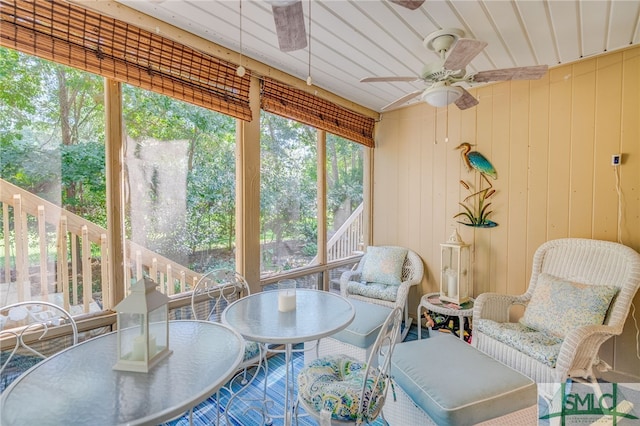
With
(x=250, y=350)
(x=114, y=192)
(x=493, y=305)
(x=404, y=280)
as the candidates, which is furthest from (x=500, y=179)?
(x=114, y=192)

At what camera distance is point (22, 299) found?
1651 millimetres

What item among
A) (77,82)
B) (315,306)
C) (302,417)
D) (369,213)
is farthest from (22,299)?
(369,213)

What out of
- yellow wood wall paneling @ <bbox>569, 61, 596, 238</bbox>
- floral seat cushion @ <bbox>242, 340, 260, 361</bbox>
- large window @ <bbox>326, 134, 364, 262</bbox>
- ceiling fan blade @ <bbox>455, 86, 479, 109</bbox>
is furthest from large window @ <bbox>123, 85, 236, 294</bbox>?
yellow wood wall paneling @ <bbox>569, 61, 596, 238</bbox>

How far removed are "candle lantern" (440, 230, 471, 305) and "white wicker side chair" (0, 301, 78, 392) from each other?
2.79m

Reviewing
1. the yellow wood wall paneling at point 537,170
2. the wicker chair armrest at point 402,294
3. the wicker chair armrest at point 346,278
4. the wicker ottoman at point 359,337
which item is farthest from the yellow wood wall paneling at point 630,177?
the wicker chair armrest at point 346,278

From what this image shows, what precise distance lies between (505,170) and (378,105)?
1549mm

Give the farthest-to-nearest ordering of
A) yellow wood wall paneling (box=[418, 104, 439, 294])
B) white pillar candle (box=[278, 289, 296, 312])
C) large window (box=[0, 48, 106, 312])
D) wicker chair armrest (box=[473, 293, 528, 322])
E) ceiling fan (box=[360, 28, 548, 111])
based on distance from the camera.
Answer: yellow wood wall paneling (box=[418, 104, 439, 294]), wicker chair armrest (box=[473, 293, 528, 322]), ceiling fan (box=[360, 28, 548, 111]), white pillar candle (box=[278, 289, 296, 312]), large window (box=[0, 48, 106, 312])

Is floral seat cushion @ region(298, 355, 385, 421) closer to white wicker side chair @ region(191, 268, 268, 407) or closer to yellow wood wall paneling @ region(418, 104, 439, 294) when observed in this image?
white wicker side chair @ region(191, 268, 268, 407)

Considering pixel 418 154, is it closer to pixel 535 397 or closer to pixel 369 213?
pixel 369 213

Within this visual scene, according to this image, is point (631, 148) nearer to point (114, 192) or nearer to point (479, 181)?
point (479, 181)

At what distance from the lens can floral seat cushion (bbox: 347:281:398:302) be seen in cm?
294

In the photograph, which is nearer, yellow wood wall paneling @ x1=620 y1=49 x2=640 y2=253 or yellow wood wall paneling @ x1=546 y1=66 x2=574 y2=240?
yellow wood wall paneling @ x1=620 y1=49 x2=640 y2=253

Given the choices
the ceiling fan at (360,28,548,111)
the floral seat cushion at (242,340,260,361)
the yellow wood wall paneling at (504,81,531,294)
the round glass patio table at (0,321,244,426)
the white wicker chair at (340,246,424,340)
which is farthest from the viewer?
the white wicker chair at (340,246,424,340)

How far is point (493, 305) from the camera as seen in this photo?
2398 mm
